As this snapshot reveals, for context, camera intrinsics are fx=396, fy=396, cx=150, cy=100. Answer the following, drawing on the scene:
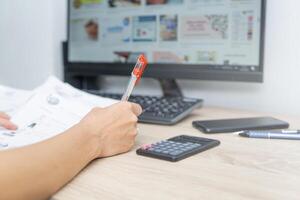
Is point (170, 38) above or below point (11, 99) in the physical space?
above

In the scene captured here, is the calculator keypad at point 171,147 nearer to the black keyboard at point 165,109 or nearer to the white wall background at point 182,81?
the black keyboard at point 165,109

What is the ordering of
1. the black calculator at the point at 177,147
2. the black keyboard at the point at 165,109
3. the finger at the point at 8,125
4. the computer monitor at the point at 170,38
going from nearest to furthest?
the black calculator at the point at 177,147 < the finger at the point at 8,125 < the black keyboard at the point at 165,109 < the computer monitor at the point at 170,38

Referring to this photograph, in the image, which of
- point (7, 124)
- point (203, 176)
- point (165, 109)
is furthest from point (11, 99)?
point (203, 176)

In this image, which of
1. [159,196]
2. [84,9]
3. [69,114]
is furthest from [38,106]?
[84,9]

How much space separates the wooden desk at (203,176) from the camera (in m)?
0.44

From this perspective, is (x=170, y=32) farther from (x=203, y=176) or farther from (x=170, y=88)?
(x=203, y=176)

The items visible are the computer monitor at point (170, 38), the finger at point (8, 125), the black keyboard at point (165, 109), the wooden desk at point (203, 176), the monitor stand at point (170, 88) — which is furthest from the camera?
the monitor stand at point (170, 88)

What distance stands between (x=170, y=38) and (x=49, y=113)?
44 cm

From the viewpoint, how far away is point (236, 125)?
779mm

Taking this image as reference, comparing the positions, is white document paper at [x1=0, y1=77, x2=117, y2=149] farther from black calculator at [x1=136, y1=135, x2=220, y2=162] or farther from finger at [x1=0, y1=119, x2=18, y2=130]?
black calculator at [x1=136, y1=135, x2=220, y2=162]

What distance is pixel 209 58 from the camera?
1.00m

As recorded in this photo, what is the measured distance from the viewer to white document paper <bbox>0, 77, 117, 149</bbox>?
2.13ft

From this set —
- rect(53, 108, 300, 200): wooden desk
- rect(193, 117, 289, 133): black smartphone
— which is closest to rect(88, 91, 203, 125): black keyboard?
rect(193, 117, 289, 133): black smartphone

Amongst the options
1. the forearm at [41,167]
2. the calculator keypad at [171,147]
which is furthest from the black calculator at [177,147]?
the forearm at [41,167]
